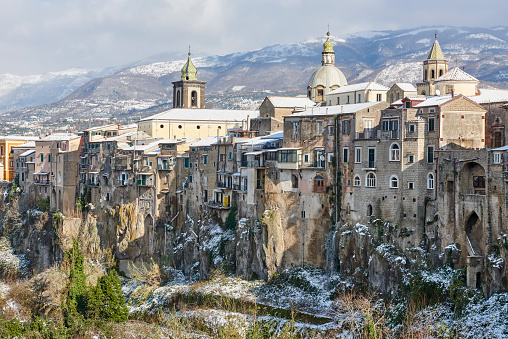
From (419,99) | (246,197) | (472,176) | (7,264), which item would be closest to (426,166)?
(472,176)

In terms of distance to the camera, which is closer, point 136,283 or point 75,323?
point 75,323

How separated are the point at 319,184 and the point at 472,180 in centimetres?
1771

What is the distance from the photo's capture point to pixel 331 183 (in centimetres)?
8612

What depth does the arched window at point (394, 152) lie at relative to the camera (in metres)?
79.0

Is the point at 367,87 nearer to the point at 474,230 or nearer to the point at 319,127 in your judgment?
the point at 319,127

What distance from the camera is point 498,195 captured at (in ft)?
230

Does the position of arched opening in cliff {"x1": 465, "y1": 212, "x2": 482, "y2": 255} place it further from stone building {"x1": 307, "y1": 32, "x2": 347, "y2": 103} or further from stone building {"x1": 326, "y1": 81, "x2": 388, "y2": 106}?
stone building {"x1": 307, "y1": 32, "x2": 347, "y2": 103}

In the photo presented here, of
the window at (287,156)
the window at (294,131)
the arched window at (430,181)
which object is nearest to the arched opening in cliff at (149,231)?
the window at (287,156)

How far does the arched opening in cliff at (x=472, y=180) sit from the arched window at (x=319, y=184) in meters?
16.9

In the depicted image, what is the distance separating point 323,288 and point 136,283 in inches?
1127

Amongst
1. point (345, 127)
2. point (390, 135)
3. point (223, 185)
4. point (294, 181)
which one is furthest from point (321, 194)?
point (223, 185)

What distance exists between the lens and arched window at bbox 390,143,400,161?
79.0m

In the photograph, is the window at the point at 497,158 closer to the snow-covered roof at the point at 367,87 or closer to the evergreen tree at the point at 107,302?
the snow-covered roof at the point at 367,87

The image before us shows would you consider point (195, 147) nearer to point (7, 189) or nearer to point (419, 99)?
point (419, 99)
